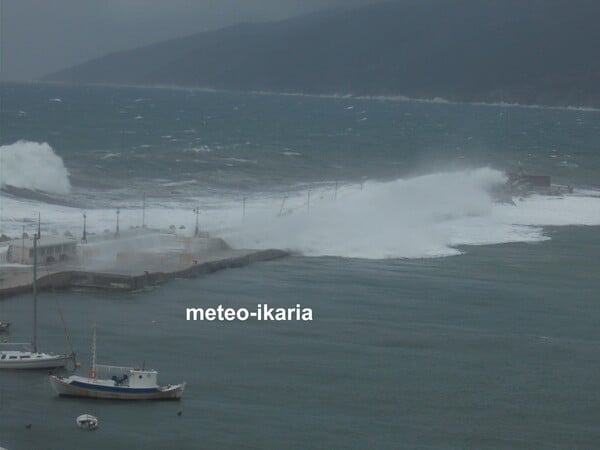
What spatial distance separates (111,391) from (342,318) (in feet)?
23.3

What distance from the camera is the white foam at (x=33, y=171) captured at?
1927 inches

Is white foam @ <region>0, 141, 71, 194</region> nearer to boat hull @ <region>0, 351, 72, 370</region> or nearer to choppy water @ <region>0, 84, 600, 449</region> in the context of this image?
choppy water @ <region>0, 84, 600, 449</region>

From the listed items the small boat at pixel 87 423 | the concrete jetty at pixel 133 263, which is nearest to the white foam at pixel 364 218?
the concrete jetty at pixel 133 263

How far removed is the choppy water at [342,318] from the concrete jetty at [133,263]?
2.00 feet

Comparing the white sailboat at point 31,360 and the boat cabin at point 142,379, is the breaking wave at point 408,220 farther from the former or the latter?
the boat cabin at point 142,379

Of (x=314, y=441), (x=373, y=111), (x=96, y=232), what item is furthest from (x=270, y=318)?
(x=373, y=111)

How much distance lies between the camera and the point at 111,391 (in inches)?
762

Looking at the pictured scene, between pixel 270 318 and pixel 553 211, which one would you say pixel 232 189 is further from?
pixel 270 318

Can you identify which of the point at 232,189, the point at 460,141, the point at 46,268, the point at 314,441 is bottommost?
the point at 314,441

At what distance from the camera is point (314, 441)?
707 inches

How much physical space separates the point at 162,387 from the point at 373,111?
128720 millimetres

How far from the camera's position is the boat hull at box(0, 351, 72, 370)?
20.8 metres

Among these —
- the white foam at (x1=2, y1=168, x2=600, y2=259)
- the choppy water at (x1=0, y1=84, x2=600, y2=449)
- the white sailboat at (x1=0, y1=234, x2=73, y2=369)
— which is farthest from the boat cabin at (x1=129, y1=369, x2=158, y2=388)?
the white foam at (x1=2, y1=168, x2=600, y2=259)

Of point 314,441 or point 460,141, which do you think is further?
point 460,141
